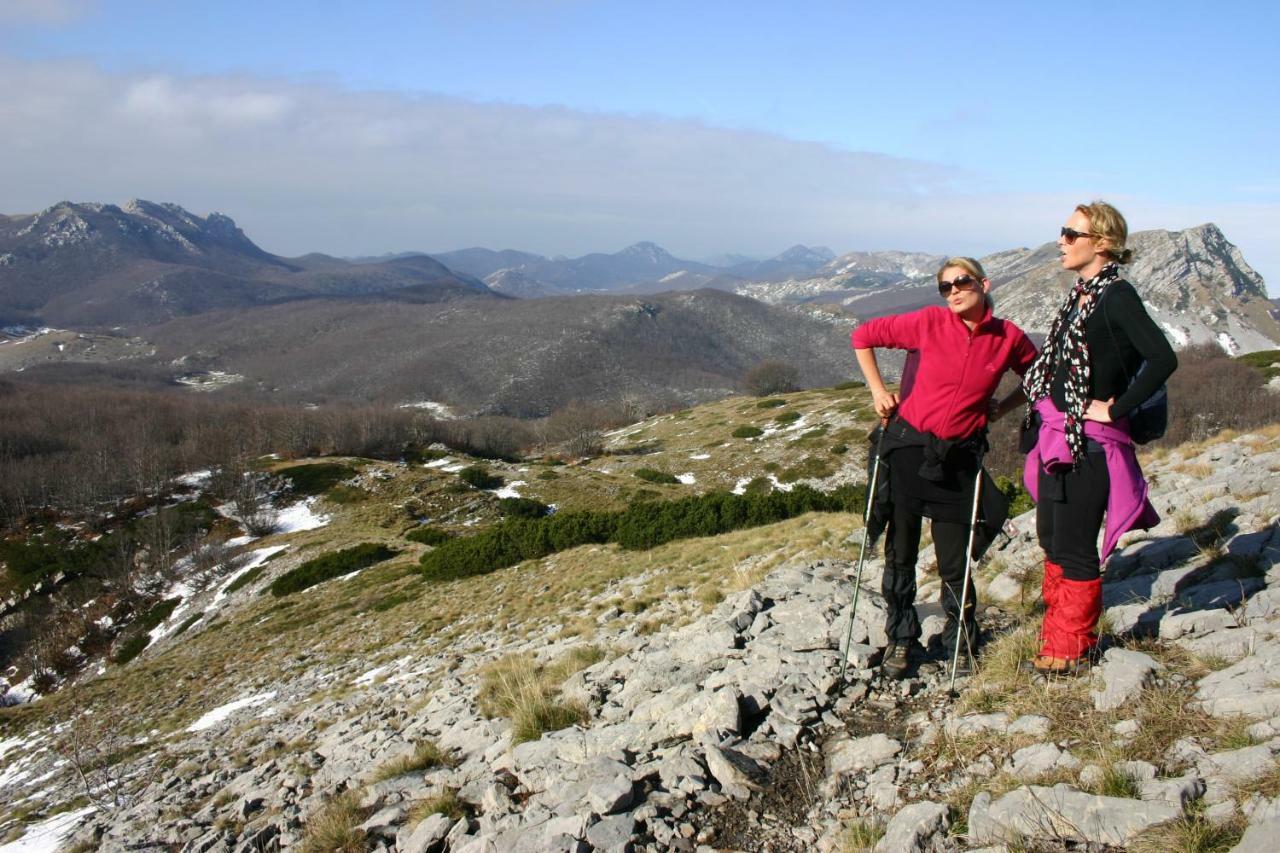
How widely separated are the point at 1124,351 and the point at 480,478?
4719 cm

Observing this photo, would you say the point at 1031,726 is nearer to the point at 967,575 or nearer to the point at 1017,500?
the point at 967,575

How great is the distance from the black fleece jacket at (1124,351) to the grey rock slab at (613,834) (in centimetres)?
365

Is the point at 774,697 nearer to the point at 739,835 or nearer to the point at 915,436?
the point at 739,835

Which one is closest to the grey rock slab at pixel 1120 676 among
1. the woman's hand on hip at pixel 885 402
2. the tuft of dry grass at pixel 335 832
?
the woman's hand on hip at pixel 885 402

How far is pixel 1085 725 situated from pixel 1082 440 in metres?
Answer: 1.62

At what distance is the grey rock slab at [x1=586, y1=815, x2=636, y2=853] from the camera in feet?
12.6

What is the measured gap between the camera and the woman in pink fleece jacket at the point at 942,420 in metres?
4.56

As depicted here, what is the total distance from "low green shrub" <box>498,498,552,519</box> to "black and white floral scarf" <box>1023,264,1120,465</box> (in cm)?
3536

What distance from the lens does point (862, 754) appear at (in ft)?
13.8

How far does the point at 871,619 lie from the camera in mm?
5980

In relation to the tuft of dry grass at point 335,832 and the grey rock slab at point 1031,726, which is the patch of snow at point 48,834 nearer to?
the tuft of dry grass at point 335,832

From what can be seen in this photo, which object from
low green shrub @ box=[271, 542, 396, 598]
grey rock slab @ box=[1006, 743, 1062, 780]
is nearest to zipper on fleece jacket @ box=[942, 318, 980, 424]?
grey rock slab @ box=[1006, 743, 1062, 780]

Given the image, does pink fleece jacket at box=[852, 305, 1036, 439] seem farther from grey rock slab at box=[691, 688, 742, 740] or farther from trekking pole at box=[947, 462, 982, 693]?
grey rock slab at box=[691, 688, 742, 740]

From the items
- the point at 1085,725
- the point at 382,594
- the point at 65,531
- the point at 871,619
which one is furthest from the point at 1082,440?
the point at 65,531
